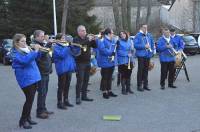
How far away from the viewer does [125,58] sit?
13.7 m

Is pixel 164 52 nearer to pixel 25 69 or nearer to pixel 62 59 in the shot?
pixel 62 59

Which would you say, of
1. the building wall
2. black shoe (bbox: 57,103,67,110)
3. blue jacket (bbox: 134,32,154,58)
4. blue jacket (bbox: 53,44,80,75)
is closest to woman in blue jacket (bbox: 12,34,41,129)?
blue jacket (bbox: 53,44,80,75)

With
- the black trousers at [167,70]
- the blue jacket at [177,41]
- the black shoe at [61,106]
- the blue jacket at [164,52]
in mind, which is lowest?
the black shoe at [61,106]

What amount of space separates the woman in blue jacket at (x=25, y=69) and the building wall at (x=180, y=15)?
155ft

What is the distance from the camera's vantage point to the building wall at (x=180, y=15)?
5934cm

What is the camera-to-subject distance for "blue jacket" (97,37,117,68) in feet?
42.2

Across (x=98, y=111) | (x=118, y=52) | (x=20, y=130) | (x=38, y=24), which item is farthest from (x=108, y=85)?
(x=38, y=24)

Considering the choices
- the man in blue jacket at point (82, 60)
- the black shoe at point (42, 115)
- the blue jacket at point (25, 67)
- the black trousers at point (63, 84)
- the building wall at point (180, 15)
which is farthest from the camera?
the building wall at point (180, 15)

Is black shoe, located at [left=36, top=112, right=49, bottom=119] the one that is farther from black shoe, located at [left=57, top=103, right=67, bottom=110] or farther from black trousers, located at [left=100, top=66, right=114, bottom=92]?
black trousers, located at [left=100, top=66, right=114, bottom=92]

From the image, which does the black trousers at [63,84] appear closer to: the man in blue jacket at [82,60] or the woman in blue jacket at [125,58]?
the man in blue jacket at [82,60]

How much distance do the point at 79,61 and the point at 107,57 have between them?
3.36 feet

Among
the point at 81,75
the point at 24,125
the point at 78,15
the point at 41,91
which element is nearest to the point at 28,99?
the point at 24,125

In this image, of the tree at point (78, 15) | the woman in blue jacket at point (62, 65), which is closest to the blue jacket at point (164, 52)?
the woman in blue jacket at point (62, 65)

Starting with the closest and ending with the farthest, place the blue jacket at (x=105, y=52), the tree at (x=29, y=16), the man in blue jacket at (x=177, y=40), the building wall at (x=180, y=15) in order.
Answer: the blue jacket at (x=105, y=52)
the man in blue jacket at (x=177, y=40)
the tree at (x=29, y=16)
the building wall at (x=180, y=15)
